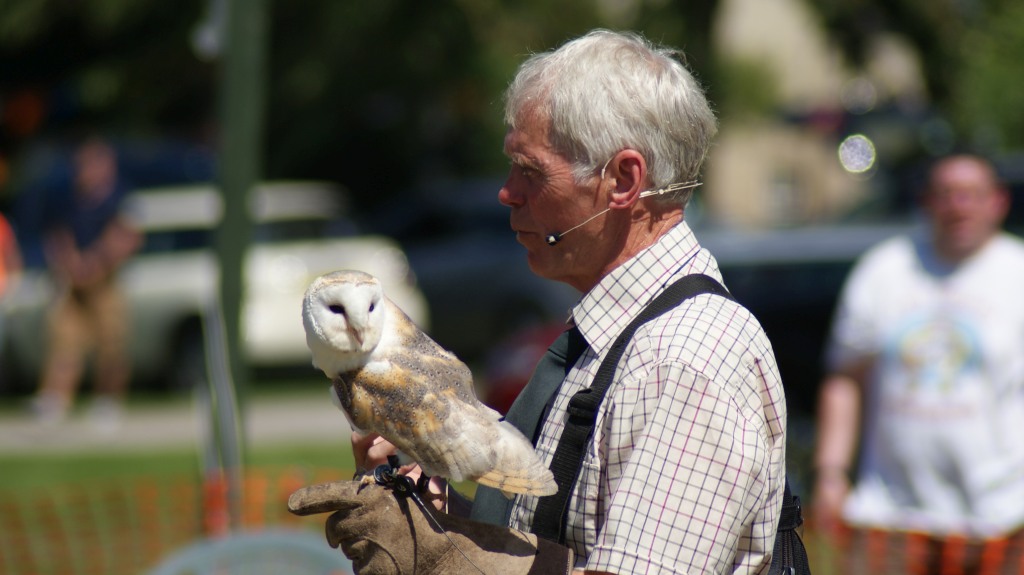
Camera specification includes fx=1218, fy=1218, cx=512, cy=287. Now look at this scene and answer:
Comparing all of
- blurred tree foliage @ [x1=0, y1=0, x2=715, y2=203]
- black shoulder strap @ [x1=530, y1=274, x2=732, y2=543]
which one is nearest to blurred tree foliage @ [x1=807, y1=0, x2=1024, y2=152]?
blurred tree foliage @ [x1=0, y1=0, x2=715, y2=203]

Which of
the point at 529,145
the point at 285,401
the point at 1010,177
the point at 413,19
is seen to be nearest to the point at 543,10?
the point at 413,19

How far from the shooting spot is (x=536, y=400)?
2035mm

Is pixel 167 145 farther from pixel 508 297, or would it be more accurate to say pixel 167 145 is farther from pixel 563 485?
pixel 563 485

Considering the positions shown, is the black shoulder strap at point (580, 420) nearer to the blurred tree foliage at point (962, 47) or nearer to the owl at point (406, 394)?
the owl at point (406, 394)

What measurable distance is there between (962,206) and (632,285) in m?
2.42

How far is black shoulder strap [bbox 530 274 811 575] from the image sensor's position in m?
1.86

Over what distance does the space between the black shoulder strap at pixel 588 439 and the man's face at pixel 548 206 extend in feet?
0.55

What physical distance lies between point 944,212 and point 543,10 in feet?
28.1

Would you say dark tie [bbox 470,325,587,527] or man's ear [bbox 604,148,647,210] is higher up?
man's ear [bbox 604,148,647,210]

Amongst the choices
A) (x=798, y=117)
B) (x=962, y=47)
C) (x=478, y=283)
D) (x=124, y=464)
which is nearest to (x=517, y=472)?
(x=124, y=464)

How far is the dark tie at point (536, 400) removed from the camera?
6.61 feet

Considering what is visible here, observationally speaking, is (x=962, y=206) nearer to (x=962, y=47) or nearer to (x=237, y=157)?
(x=237, y=157)

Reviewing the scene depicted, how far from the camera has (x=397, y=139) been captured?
17156mm

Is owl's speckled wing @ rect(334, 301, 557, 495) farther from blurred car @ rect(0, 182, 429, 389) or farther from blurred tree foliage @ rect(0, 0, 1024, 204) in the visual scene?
blurred car @ rect(0, 182, 429, 389)
